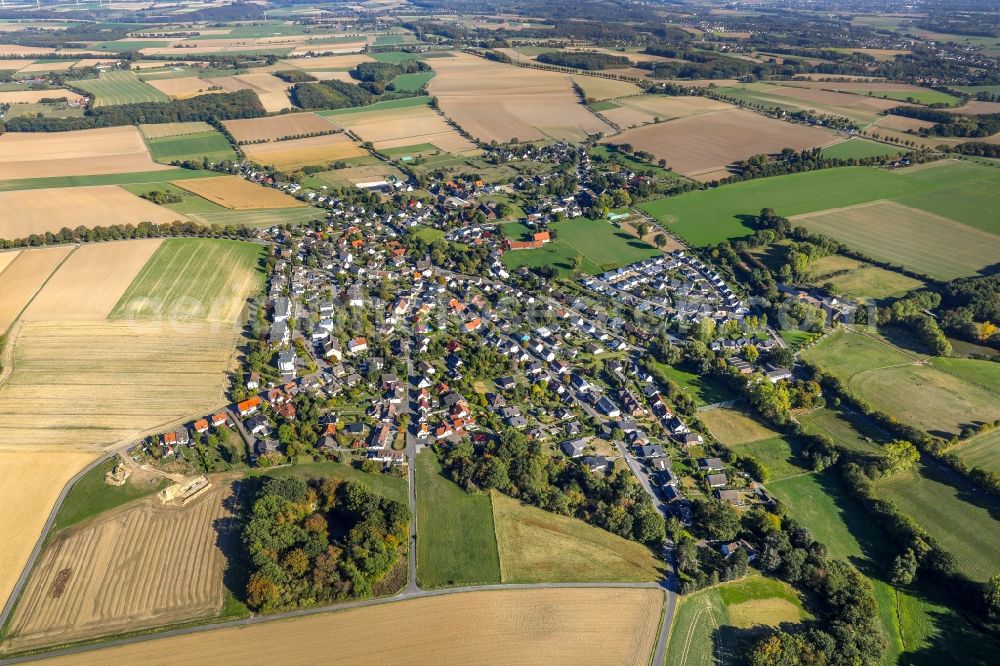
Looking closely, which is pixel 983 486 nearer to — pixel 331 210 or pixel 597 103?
pixel 331 210

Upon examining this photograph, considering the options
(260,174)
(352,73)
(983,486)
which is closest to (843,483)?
(983,486)

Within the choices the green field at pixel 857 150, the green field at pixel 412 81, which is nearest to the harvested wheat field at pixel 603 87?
the green field at pixel 412 81

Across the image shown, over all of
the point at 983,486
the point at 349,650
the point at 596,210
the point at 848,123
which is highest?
the point at 848,123

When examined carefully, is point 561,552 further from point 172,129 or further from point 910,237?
point 172,129

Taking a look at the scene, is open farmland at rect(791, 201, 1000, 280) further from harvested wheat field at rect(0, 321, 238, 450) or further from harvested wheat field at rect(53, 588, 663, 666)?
harvested wheat field at rect(0, 321, 238, 450)

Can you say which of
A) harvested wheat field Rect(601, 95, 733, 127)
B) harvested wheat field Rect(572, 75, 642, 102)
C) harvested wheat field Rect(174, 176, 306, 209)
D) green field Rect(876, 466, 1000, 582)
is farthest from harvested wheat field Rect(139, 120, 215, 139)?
green field Rect(876, 466, 1000, 582)

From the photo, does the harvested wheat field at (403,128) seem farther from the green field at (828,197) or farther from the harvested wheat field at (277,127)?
the green field at (828,197)
